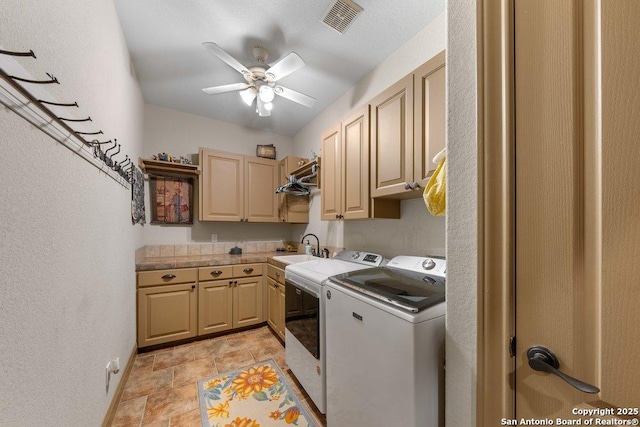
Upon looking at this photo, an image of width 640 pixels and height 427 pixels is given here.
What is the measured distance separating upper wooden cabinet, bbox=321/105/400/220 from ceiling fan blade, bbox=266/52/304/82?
1.89ft

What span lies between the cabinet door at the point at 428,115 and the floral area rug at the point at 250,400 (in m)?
1.79

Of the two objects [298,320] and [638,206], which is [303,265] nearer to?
[298,320]

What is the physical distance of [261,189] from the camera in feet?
10.6

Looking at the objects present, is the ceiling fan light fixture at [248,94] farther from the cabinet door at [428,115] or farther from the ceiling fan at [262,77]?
the cabinet door at [428,115]

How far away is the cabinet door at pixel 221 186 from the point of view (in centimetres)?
286

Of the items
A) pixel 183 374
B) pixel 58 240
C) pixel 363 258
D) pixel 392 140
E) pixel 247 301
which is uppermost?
pixel 392 140

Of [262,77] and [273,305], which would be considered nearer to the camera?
[262,77]

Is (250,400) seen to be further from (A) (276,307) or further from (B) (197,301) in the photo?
(B) (197,301)

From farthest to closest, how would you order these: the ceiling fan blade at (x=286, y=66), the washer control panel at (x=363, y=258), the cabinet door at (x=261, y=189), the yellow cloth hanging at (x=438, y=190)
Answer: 1. the cabinet door at (x=261, y=189)
2. the washer control panel at (x=363, y=258)
3. the ceiling fan blade at (x=286, y=66)
4. the yellow cloth hanging at (x=438, y=190)

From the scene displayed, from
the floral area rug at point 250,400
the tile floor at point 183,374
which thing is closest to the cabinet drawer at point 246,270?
→ the tile floor at point 183,374

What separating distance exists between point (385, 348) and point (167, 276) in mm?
2326

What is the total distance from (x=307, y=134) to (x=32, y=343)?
125 inches

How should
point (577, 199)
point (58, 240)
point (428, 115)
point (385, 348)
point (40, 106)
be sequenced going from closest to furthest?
point (577, 199) < point (40, 106) < point (58, 240) < point (385, 348) < point (428, 115)

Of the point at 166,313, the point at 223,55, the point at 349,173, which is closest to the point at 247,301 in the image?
the point at 166,313
